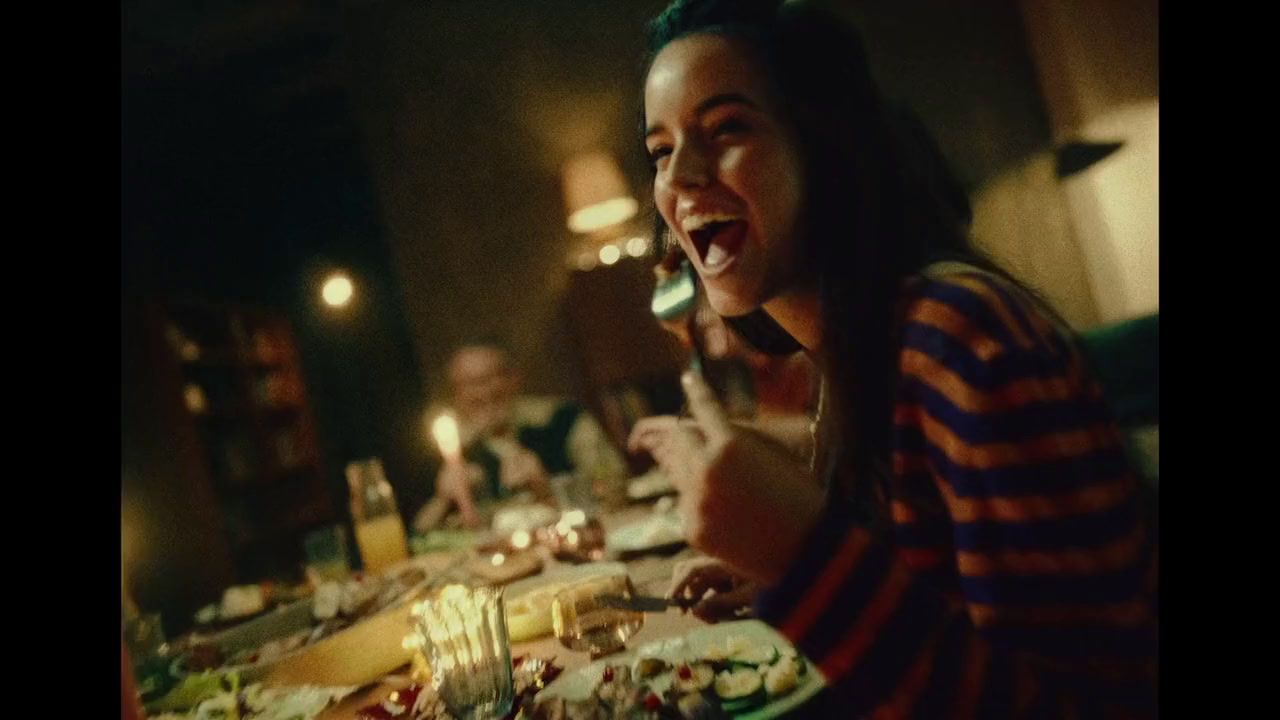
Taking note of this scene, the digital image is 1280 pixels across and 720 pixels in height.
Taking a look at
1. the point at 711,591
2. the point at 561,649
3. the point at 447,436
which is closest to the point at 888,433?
the point at 711,591

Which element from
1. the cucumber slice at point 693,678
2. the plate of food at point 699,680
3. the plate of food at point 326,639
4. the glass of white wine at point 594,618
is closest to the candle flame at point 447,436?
the plate of food at point 326,639

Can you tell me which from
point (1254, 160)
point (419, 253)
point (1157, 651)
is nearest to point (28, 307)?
point (1157, 651)

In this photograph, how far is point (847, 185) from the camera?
880 millimetres

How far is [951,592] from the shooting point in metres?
0.78

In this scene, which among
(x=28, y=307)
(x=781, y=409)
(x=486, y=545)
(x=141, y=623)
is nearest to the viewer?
(x=28, y=307)

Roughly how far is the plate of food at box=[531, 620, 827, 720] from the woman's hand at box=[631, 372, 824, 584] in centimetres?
17

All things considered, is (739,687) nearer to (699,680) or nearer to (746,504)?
(699,680)

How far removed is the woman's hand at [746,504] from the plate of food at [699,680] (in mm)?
165

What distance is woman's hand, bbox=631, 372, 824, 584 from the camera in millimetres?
686

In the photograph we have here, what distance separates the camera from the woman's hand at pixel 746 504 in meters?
0.69

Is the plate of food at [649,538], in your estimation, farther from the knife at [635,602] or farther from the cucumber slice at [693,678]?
the cucumber slice at [693,678]

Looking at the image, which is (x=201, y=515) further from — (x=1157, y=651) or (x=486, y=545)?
(x=1157, y=651)

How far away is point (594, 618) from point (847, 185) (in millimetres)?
726

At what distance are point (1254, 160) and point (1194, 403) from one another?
0.83ft
